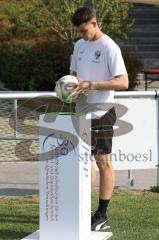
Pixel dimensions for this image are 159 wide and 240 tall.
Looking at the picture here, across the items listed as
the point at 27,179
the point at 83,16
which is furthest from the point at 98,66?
the point at 27,179

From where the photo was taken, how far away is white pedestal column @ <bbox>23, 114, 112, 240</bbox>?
21.7ft

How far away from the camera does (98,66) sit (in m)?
7.14

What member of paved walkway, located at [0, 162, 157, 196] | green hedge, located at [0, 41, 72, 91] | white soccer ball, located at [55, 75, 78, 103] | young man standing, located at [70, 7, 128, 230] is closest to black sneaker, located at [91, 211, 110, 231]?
young man standing, located at [70, 7, 128, 230]

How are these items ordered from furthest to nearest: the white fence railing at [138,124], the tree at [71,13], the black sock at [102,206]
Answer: the tree at [71,13] < the white fence railing at [138,124] < the black sock at [102,206]

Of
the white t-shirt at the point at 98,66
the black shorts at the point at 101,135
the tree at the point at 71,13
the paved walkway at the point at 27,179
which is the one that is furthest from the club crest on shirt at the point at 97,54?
the tree at the point at 71,13

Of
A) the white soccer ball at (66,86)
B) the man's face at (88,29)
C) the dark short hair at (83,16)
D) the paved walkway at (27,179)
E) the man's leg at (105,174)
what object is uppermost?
the dark short hair at (83,16)

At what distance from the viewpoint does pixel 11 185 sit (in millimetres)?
9688

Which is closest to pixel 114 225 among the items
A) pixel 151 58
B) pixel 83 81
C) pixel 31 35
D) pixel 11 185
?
pixel 83 81

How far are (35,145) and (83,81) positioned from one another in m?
4.09

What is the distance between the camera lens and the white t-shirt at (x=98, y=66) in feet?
23.2

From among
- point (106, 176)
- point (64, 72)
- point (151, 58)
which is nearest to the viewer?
point (106, 176)

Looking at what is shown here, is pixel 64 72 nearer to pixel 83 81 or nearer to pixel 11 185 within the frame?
pixel 11 185

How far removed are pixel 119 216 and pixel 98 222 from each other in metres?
0.65

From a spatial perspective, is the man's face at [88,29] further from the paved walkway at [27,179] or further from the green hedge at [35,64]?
the green hedge at [35,64]
